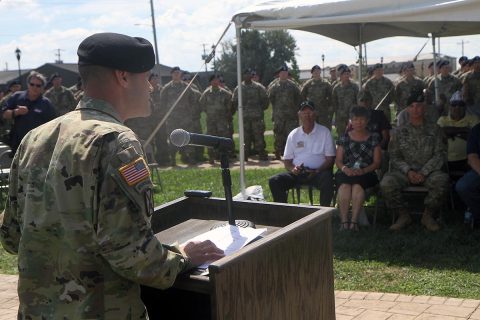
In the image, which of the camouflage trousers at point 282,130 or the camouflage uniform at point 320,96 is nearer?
the camouflage trousers at point 282,130

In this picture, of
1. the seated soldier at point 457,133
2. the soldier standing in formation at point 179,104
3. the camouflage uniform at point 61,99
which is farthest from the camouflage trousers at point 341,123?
the camouflage uniform at point 61,99

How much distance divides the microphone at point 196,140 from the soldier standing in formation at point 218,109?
1105 cm

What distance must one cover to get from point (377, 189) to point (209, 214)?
170 inches

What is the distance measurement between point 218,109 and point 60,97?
3.45m

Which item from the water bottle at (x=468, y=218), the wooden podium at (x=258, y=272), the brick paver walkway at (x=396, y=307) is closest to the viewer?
the wooden podium at (x=258, y=272)

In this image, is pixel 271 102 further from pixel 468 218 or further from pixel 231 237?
pixel 231 237

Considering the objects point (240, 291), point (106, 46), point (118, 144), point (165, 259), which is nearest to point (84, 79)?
point (106, 46)

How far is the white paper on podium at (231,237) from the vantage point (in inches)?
83.8

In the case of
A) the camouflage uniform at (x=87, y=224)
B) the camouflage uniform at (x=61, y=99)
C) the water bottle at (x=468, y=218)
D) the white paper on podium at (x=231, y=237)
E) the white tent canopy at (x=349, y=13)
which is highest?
the white tent canopy at (x=349, y=13)

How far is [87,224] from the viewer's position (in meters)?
1.73

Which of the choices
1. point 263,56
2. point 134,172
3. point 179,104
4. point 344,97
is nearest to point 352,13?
point 134,172

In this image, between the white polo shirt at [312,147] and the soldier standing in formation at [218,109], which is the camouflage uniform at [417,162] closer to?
the white polo shirt at [312,147]

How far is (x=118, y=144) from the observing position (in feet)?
5.65

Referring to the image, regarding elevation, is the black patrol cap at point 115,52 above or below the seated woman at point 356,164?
above
